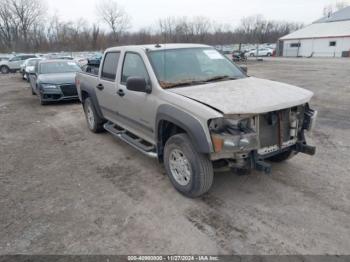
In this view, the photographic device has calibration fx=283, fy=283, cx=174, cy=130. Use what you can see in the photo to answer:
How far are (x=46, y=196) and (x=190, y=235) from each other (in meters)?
2.11

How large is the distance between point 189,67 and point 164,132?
108 cm

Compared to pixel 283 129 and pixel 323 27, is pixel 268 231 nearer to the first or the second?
pixel 283 129

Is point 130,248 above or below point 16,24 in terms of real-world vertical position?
below

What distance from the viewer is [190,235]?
9.71 feet

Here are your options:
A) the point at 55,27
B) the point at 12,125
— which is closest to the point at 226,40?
the point at 55,27

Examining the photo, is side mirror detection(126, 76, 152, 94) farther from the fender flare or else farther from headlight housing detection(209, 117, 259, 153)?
headlight housing detection(209, 117, 259, 153)

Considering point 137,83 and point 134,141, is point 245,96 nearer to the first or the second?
point 137,83

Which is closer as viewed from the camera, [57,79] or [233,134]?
[233,134]

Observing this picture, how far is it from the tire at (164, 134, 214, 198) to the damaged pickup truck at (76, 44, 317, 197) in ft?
0.04

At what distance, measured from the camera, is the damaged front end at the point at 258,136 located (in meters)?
3.03

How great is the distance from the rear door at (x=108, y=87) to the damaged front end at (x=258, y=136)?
247 cm

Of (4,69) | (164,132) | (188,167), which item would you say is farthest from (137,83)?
(4,69)

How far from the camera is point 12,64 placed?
27047mm

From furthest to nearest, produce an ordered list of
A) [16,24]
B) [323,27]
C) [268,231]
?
1. [16,24]
2. [323,27]
3. [268,231]
